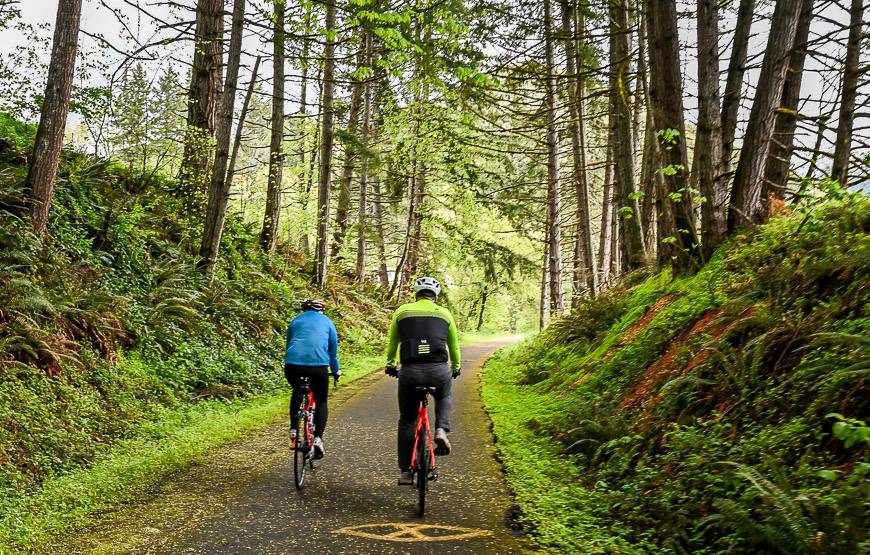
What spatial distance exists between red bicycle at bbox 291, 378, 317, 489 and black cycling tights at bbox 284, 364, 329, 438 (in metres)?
0.05

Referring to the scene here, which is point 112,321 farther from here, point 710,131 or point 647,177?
point 647,177

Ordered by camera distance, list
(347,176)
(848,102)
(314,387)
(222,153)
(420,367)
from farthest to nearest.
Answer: (347,176)
(222,153)
(848,102)
(314,387)
(420,367)

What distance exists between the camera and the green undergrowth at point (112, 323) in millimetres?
7508

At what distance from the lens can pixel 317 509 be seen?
5.98 metres

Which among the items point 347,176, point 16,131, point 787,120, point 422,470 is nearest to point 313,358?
point 422,470

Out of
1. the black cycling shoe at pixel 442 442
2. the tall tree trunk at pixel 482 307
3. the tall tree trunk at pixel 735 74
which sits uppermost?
the tall tree trunk at pixel 735 74

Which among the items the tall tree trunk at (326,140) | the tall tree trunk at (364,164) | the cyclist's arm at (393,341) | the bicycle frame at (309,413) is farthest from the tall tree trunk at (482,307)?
the cyclist's arm at (393,341)

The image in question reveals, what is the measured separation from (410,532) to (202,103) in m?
14.4

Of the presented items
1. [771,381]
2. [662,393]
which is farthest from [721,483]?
[662,393]

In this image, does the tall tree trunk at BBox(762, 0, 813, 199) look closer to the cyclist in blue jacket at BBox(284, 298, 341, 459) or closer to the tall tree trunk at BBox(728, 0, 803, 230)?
the tall tree trunk at BBox(728, 0, 803, 230)

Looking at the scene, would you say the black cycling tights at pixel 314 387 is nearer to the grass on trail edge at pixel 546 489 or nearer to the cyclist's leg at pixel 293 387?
the cyclist's leg at pixel 293 387

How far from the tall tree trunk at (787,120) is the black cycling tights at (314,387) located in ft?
23.8

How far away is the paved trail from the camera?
5.02 meters

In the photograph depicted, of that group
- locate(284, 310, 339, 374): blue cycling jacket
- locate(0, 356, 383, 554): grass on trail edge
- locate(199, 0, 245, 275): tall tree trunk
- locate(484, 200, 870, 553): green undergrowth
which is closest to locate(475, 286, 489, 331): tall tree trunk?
locate(199, 0, 245, 275): tall tree trunk
